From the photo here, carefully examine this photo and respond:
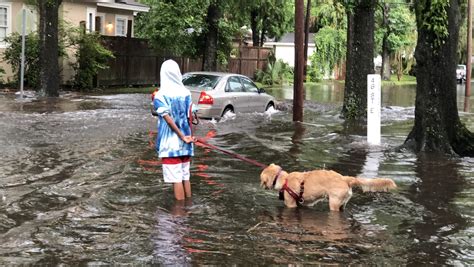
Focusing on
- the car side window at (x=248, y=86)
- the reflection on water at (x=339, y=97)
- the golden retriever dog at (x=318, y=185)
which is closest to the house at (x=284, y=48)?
the reflection on water at (x=339, y=97)

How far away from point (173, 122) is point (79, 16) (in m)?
22.6

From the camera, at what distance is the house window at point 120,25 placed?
33000 millimetres

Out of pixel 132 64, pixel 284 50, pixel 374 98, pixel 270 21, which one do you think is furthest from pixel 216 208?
pixel 284 50

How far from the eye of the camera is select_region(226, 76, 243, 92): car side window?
17144 millimetres

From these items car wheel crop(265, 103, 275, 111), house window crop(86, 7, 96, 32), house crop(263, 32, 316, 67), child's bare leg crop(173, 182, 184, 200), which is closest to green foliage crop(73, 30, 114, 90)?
house window crop(86, 7, 96, 32)

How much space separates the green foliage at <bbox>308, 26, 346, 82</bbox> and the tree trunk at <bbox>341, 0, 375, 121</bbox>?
2772 cm

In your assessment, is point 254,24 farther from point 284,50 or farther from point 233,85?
point 233,85

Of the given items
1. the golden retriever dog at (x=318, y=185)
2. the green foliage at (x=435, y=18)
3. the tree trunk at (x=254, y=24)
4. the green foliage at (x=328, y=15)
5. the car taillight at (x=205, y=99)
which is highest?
the green foliage at (x=328, y=15)

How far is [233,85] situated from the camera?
1742 centimetres

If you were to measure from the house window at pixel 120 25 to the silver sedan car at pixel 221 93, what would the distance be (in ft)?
54.8

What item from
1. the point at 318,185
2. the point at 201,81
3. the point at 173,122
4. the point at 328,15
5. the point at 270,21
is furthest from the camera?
the point at 328,15

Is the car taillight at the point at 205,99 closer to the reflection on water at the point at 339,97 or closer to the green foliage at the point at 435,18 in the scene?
the green foliage at the point at 435,18

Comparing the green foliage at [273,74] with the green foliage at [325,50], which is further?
the green foliage at [325,50]

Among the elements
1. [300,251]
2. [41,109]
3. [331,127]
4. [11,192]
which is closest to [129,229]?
[300,251]
